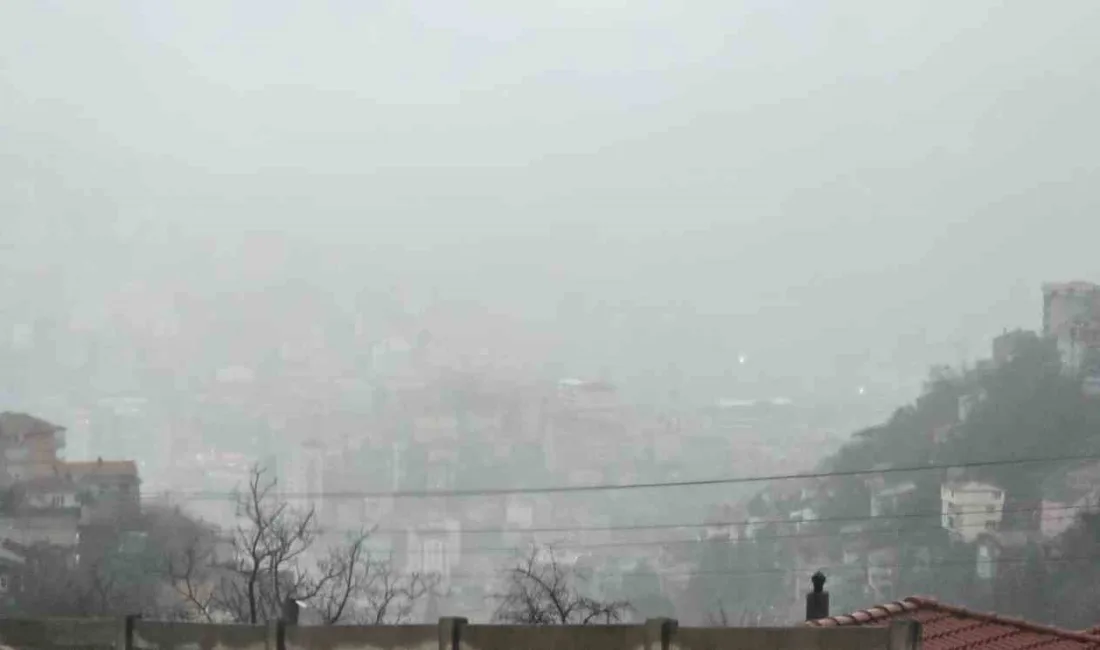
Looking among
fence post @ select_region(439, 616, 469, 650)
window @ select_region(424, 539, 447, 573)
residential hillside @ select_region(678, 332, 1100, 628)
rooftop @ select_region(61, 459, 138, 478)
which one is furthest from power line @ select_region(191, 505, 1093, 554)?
fence post @ select_region(439, 616, 469, 650)

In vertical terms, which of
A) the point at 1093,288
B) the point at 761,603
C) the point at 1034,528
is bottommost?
the point at 761,603

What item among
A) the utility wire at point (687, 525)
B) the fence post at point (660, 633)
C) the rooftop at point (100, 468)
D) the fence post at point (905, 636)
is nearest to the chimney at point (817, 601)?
the fence post at point (905, 636)

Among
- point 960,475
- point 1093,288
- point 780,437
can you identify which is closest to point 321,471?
point 780,437

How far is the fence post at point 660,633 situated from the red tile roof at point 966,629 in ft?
8.72

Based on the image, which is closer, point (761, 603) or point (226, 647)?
point (226, 647)

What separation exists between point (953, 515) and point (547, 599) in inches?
1036

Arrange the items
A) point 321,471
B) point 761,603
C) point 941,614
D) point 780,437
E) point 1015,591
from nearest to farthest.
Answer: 1. point 941,614
2. point 1015,591
3. point 761,603
4. point 321,471
5. point 780,437

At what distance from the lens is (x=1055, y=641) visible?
852cm

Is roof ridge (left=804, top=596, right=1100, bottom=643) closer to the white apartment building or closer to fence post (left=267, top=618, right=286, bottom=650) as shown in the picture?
fence post (left=267, top=618, right=286, bottom=650)

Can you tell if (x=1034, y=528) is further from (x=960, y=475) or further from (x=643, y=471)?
(x=643, y=471)

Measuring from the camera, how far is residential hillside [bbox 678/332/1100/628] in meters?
45.5

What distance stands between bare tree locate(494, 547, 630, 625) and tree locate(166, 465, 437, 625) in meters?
3.05

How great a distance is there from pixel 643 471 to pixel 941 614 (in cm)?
6446

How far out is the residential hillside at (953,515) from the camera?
45.5 m
